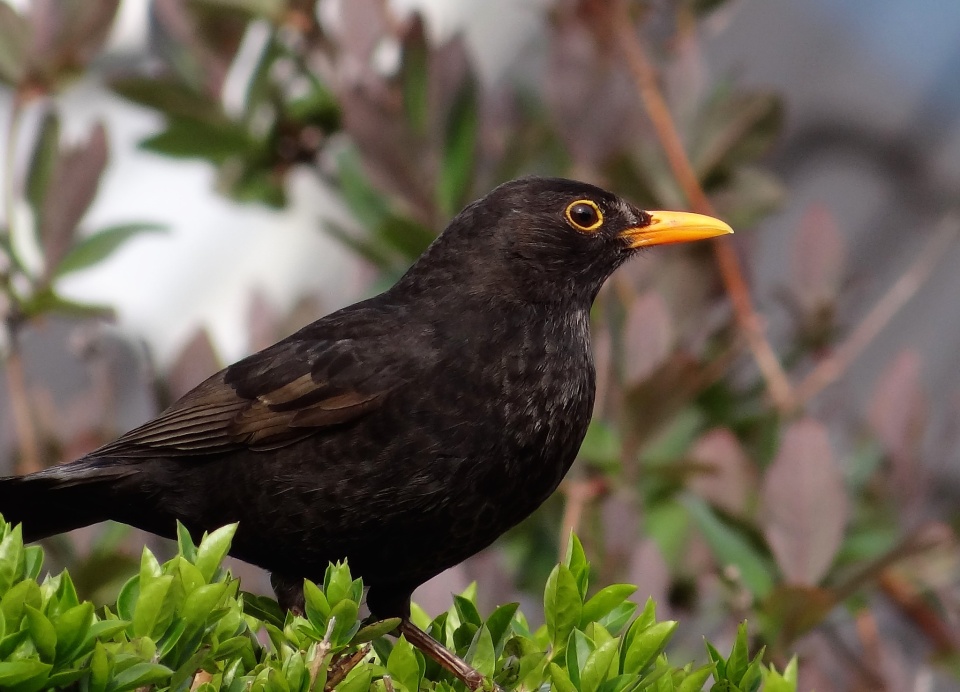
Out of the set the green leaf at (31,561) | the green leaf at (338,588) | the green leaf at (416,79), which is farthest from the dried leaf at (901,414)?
the green leaf at (31,561)

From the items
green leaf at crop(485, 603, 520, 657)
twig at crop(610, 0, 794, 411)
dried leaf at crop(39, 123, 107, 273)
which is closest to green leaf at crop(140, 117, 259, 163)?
dried leaf at crop(39, 123, 107, 273)

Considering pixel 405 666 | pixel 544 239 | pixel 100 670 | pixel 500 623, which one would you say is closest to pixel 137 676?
pixel 100 670

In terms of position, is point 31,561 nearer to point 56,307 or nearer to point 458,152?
point 56,307

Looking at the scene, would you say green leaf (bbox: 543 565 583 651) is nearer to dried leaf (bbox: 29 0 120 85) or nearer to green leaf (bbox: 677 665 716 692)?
green leaf (bbox: 677 665 716 692)

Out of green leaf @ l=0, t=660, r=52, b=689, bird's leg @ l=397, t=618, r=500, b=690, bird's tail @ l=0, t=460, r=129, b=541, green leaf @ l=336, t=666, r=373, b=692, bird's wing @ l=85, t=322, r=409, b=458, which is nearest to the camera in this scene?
green leaf @ l=0, t=660, r=52, b=689

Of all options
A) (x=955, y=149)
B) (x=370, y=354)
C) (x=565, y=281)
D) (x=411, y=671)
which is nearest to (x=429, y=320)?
(x=370, y=354)

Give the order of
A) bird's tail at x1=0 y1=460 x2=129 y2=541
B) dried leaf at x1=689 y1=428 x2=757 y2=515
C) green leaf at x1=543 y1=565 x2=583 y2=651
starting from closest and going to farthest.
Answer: green leaf at x1=543 y1=565 x2=583 y2=651 < bird's tail at x1=0 y1=460 x2=129 y2=541 < dried leaf at x1=689 y1=428 x2=757 y2=515

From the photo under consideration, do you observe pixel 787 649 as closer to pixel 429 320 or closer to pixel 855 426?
pixel 429 320
